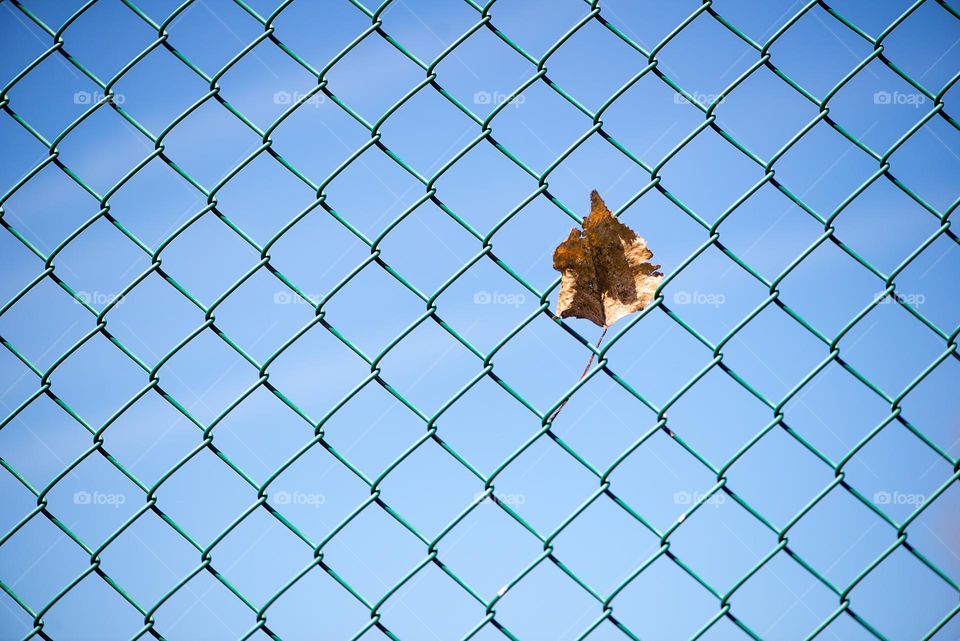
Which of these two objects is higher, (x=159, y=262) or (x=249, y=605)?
(x=159, y=262)

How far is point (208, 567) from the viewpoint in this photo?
72.9 inches

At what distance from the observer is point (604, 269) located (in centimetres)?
206

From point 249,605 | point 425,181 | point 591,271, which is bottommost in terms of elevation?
point 249,605

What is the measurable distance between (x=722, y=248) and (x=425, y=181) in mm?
708

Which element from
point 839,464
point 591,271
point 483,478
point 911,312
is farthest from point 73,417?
point 911,312

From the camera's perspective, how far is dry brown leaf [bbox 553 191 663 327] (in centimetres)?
200

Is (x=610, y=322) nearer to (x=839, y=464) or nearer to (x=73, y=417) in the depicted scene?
(x=839, y=464)

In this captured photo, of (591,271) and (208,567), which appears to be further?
(591,271)

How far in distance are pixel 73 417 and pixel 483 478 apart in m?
0.92

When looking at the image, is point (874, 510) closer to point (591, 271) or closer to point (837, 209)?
point (837, 209)

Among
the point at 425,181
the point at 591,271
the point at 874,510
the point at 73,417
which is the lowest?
the point at 874,510

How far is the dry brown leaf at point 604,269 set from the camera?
2.00m

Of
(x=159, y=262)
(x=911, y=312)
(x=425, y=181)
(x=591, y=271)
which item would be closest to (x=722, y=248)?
(x=591, y=271)

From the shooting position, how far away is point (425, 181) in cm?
193
